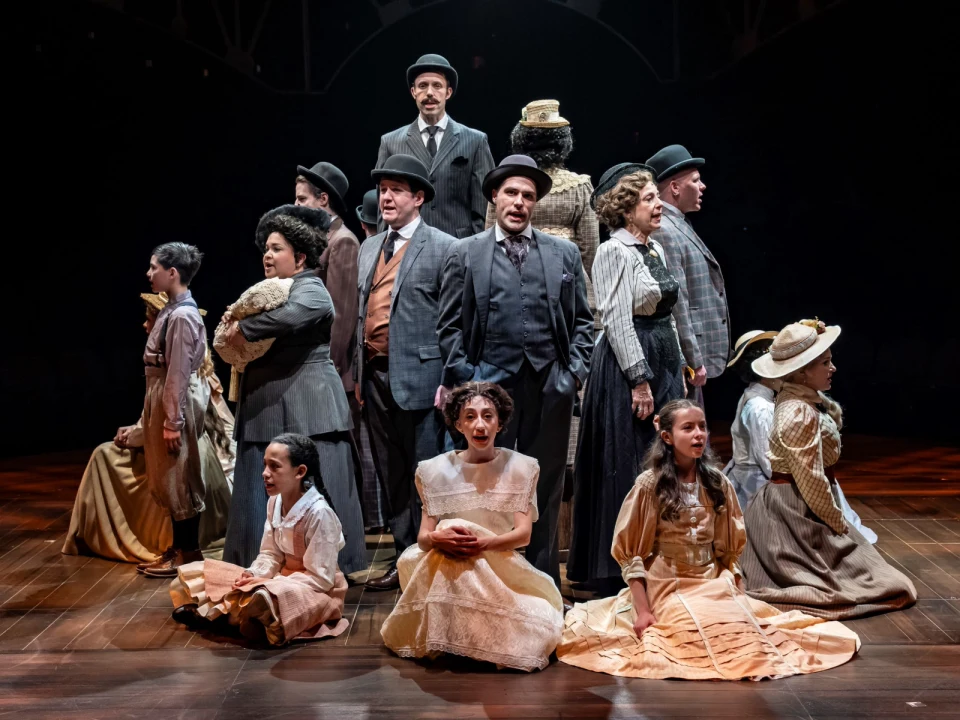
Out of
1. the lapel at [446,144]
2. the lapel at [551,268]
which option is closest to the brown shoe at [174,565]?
the lapel at [551,268]

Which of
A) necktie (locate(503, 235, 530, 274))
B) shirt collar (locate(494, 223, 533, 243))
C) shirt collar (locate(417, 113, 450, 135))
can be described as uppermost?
shirt collar (locate(417, 113, 450, 135))

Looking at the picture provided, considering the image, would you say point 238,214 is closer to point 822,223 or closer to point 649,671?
point 822,223

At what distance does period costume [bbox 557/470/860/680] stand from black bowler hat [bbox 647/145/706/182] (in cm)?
168

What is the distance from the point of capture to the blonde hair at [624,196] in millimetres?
4301

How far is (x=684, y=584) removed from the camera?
379 cm

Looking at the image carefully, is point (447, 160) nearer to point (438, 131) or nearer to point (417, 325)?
point (438, 131)

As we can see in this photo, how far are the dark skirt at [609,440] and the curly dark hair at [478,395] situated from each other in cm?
54

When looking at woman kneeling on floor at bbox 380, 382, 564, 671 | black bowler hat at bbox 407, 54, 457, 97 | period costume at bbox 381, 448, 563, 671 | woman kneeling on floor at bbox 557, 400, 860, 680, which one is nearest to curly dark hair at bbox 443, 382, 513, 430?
woman kneeling on floor at bbox 380, 382, 564, 671

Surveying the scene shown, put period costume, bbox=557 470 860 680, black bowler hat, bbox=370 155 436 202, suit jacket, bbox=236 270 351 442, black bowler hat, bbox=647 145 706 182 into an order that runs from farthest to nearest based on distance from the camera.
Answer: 1. black bowler hat, bbox=647 145 706 182
2. black bowler hat, bbox=370 155 436 202
3. suit jacket, bbox=236 270 351 442
4. period costume, bbox=557 470 860 680

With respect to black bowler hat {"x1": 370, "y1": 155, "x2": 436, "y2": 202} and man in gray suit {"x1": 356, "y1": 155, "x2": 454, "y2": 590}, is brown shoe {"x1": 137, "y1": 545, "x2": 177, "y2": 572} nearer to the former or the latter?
man in gray suit {"x1": 356, "y1": 155, "x2": 454, "y2": 590}

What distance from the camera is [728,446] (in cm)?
772

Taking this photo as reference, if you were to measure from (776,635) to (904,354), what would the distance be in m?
4.83

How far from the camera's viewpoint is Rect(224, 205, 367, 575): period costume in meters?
4.44

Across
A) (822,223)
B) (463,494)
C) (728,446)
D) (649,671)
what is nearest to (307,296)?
(463,494)
